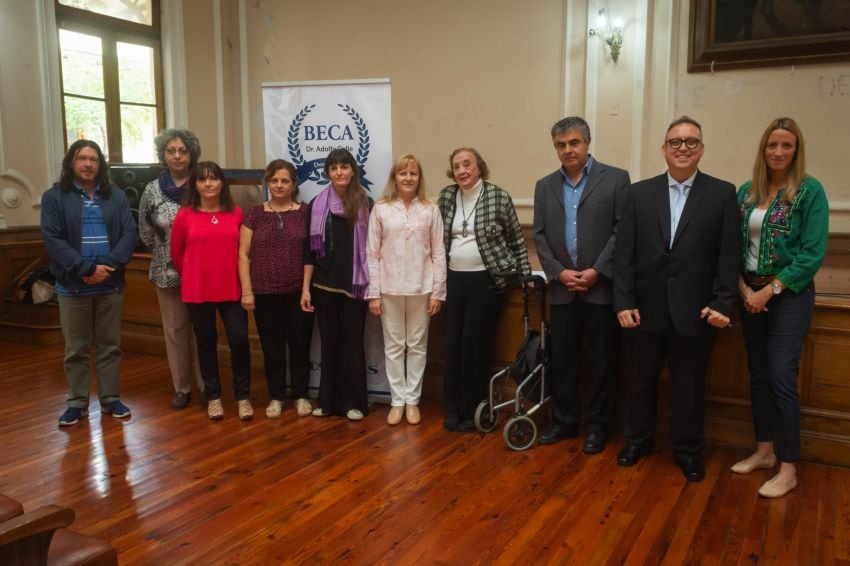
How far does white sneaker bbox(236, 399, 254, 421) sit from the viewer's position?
12.3 feet

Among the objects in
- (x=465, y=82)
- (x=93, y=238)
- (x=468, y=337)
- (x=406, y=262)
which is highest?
(x=465, y=82)

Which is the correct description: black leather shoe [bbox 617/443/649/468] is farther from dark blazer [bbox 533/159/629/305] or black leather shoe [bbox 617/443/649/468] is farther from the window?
the window

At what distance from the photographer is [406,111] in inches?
241

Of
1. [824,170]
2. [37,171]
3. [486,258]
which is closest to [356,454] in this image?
[486,258]

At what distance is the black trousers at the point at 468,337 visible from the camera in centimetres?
349

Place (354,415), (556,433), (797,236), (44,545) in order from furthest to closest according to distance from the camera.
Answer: (354,415) < (556,433) < (797,236) < (44,545)

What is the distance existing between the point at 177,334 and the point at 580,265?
225cm

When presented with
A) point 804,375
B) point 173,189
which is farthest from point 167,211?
point 804,375

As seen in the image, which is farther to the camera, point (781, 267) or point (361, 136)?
point (361, 136)

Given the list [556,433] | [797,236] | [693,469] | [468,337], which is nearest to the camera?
[797,236]

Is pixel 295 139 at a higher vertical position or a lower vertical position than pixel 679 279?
higher

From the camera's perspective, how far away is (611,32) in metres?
5.19

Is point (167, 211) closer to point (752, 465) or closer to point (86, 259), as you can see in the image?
point (86, 259)

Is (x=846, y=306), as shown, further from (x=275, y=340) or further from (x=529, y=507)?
(x=275, y=340)
